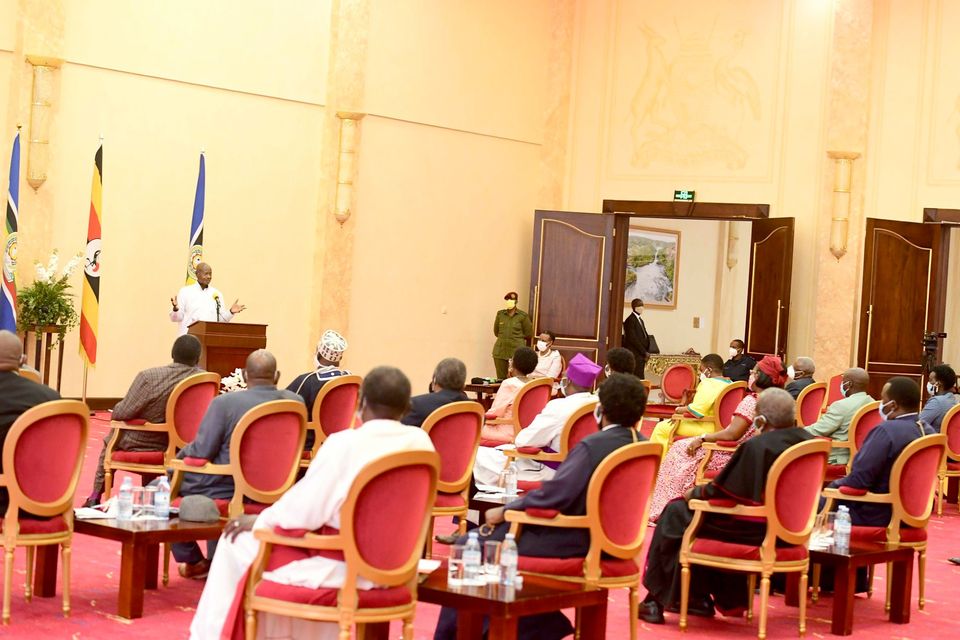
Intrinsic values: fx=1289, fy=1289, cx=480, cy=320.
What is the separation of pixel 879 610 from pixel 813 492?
4.13 feet

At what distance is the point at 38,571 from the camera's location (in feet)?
17.4

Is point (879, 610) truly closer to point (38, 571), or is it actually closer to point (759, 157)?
point (38, 571)

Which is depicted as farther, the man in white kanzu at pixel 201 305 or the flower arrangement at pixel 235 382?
the man in white kanzu at pixel 201 305

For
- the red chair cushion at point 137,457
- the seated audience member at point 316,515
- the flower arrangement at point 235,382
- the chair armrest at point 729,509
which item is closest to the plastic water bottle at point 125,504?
the seated audience member at point 316,515

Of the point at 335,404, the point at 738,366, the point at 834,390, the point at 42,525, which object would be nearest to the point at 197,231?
the point at 335,404

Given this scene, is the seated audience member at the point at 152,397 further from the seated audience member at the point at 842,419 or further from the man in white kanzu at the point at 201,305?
the man in white kanzu at the point at 201,305

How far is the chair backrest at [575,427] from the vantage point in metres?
6.93

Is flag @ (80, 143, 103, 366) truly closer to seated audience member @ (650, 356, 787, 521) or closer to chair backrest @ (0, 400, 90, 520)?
seated audience member @ (650, 356, 787, 521)

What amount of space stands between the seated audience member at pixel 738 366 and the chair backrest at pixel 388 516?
30.4 ft

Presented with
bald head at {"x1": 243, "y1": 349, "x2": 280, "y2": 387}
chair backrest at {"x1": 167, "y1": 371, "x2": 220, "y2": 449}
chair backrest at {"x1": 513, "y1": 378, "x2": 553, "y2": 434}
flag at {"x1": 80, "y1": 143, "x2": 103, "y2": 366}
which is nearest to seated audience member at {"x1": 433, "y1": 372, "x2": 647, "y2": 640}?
bald head at {"x1": 243, "y1": 349, "x2": 280, "y2": 387}

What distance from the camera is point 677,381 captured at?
1183 centimetres

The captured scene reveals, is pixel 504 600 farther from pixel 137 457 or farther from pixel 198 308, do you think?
pixel 198 308

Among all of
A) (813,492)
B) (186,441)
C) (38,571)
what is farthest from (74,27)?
(813,492)

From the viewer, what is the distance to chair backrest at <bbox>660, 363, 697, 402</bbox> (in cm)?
1180
